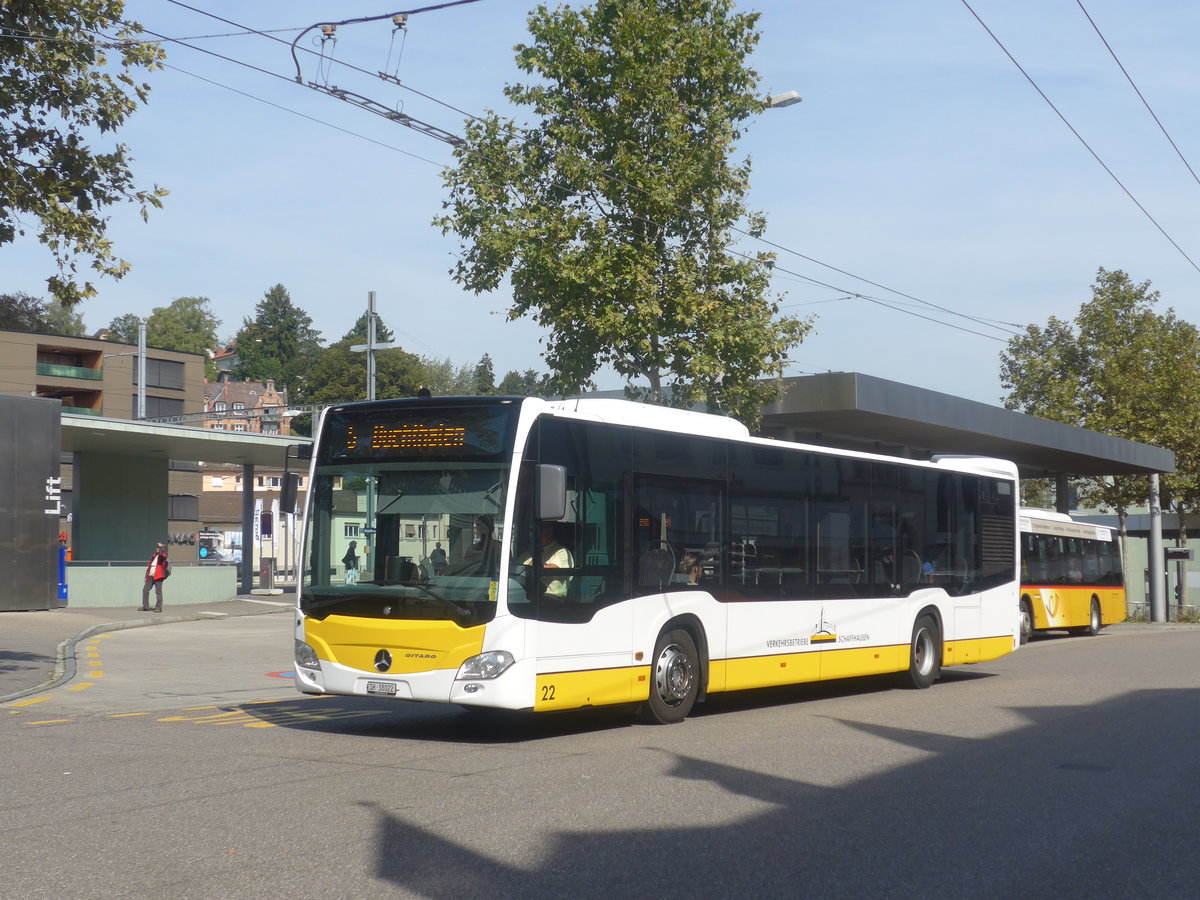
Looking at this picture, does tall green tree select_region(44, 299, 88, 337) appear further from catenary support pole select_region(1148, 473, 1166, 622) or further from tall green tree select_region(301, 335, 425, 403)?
catenary support pole select_region(1148, 473, 1166, 622)

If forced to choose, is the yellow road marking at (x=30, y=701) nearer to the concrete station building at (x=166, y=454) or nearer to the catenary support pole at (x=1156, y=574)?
the concrete station building at (x=166, y=454)

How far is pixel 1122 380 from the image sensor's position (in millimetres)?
47312

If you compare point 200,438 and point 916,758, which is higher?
point 200,438

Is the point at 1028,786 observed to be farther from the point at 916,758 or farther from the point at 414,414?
the point at 414,414

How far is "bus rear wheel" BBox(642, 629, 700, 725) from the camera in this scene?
12.3 m

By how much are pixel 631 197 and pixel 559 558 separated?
12880 mm

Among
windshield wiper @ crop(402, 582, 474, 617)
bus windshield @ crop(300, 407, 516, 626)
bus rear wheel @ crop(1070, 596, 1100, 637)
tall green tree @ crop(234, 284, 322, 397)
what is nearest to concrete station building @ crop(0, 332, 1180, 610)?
bus rear wheel @ crop(1070, 596, 1100, 637)

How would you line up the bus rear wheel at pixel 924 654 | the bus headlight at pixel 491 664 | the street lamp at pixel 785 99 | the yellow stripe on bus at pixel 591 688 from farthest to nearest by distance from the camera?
1. the street lamp at pixel 785 99
2. the bus rear wheel at pixel 924 654
3. the yellow stripe on bus at pixel 591 688
4. the bus headlight at pixel 491 664

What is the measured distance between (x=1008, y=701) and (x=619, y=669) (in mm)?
5629

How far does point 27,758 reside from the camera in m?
10.0

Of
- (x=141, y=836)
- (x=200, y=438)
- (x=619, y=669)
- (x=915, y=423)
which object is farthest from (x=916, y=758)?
(x=200, y=438)

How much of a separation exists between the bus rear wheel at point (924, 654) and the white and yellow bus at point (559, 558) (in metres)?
2.03

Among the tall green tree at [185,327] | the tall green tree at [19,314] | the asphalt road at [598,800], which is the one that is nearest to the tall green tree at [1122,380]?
the asphalt road at [598,800]

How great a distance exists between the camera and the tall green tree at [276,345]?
14175 centimetres
